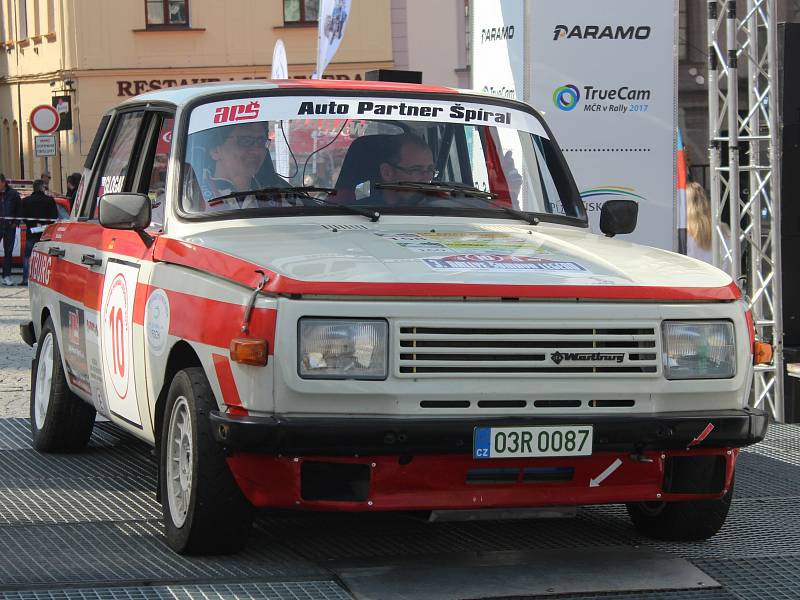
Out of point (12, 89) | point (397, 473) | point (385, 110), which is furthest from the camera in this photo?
point (12, 89)

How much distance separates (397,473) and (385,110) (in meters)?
2.28

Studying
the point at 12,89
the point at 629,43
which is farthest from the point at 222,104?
the point at 12,89

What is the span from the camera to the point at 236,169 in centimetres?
675

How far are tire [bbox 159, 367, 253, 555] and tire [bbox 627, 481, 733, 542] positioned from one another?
177 centimetres

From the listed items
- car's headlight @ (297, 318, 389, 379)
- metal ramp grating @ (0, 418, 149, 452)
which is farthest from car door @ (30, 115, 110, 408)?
car's headlight @ (297, 318, 389, 379)

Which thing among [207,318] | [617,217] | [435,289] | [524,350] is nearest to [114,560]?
[207,318]

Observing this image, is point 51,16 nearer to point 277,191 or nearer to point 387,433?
point 277,191

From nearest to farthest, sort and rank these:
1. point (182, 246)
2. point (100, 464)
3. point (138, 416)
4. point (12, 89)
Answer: point (182, 246) < point (138, 416) < point (100, 464) < point (12, 89)

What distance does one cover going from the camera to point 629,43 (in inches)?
460

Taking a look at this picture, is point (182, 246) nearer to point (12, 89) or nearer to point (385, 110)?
point (385, 110)

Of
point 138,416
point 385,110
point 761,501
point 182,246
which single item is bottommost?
point 761,501

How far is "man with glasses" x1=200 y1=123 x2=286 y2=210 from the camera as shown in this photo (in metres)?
6.67

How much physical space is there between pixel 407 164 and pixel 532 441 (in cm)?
195

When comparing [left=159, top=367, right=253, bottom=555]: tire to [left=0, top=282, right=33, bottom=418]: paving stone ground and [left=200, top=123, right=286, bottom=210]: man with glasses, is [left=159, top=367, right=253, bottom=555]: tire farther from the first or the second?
[left=0, top=282, right=33, bottom=418]: paving stone ground
